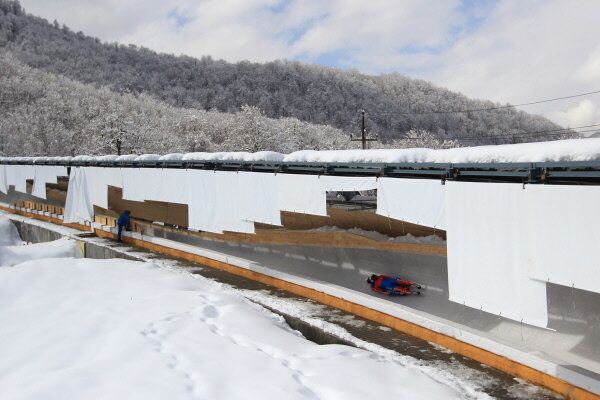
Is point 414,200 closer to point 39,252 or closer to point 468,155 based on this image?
point 468,155

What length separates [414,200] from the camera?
846cm

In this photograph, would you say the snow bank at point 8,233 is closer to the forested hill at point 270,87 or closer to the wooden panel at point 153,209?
the wooden panel at point 153,209

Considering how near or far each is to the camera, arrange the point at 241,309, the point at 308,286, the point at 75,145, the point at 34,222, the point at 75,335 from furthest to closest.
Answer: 1. the point at 75,145
2. the point at 34,222
3. the point at 308,286
4. the point at 241,309
5. the point at 75,335

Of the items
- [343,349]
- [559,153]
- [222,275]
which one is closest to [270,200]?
[222,275]

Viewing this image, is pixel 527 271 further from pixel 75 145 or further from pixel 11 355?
pixel 75 145

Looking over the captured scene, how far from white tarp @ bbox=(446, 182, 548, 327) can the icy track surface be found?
4.83 feet

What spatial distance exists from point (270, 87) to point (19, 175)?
13485 cm

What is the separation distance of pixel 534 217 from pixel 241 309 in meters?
6.06

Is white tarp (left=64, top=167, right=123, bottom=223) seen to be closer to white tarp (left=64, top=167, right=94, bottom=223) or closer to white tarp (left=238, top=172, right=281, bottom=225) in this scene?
white tarp (left=64, top=167, right=94, bottom=223)

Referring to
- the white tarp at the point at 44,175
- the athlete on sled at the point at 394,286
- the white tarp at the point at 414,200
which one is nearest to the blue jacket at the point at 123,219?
the white tarp at the point at 44,175

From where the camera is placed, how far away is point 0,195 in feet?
116

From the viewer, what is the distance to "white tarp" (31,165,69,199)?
2311 cm

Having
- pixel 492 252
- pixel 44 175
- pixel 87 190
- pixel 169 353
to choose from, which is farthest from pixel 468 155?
pixel 44 175

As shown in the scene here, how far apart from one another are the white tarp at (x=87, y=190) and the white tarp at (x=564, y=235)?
16065 mm
